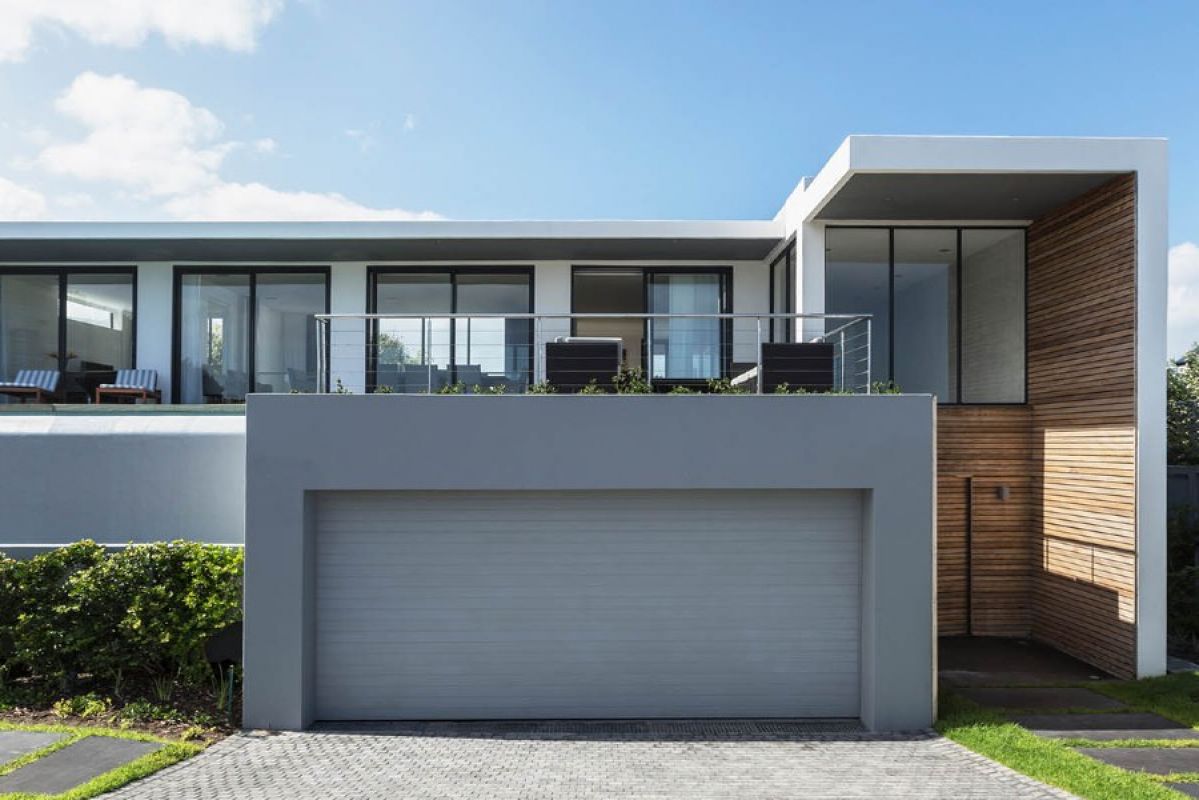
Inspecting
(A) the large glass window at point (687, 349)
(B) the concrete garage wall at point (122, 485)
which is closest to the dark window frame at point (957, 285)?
(A) the large glass window at point (687, 349)

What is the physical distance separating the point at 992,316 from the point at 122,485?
12023mm

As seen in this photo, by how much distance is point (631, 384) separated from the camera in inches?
312

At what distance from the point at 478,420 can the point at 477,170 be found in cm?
722

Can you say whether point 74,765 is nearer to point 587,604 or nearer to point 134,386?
point 587,604

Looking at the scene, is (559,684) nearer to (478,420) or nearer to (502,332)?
(478,420)

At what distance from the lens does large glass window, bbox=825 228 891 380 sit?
35.9 ft

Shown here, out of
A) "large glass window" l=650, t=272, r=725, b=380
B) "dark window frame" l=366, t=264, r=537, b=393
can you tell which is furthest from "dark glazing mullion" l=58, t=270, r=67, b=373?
"large glass window" l=650, t=272, r=725, b=380

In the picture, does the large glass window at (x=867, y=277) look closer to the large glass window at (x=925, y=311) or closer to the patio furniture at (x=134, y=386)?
the large glass window at (x=925, y=311)

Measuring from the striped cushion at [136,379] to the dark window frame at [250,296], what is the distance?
289 mm

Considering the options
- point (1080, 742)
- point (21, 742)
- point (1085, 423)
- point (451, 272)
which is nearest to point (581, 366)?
point (451, 272)

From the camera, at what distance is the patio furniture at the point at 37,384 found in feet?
38.7

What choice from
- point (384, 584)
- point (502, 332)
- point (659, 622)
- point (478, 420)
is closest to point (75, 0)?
point (502, 332)

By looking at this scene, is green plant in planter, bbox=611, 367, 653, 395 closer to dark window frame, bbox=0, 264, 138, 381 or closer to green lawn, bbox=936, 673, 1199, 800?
green lawn, bbox=936, 673, 1199, 800

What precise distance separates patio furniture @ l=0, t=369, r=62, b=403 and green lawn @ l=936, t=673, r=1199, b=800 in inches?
533
